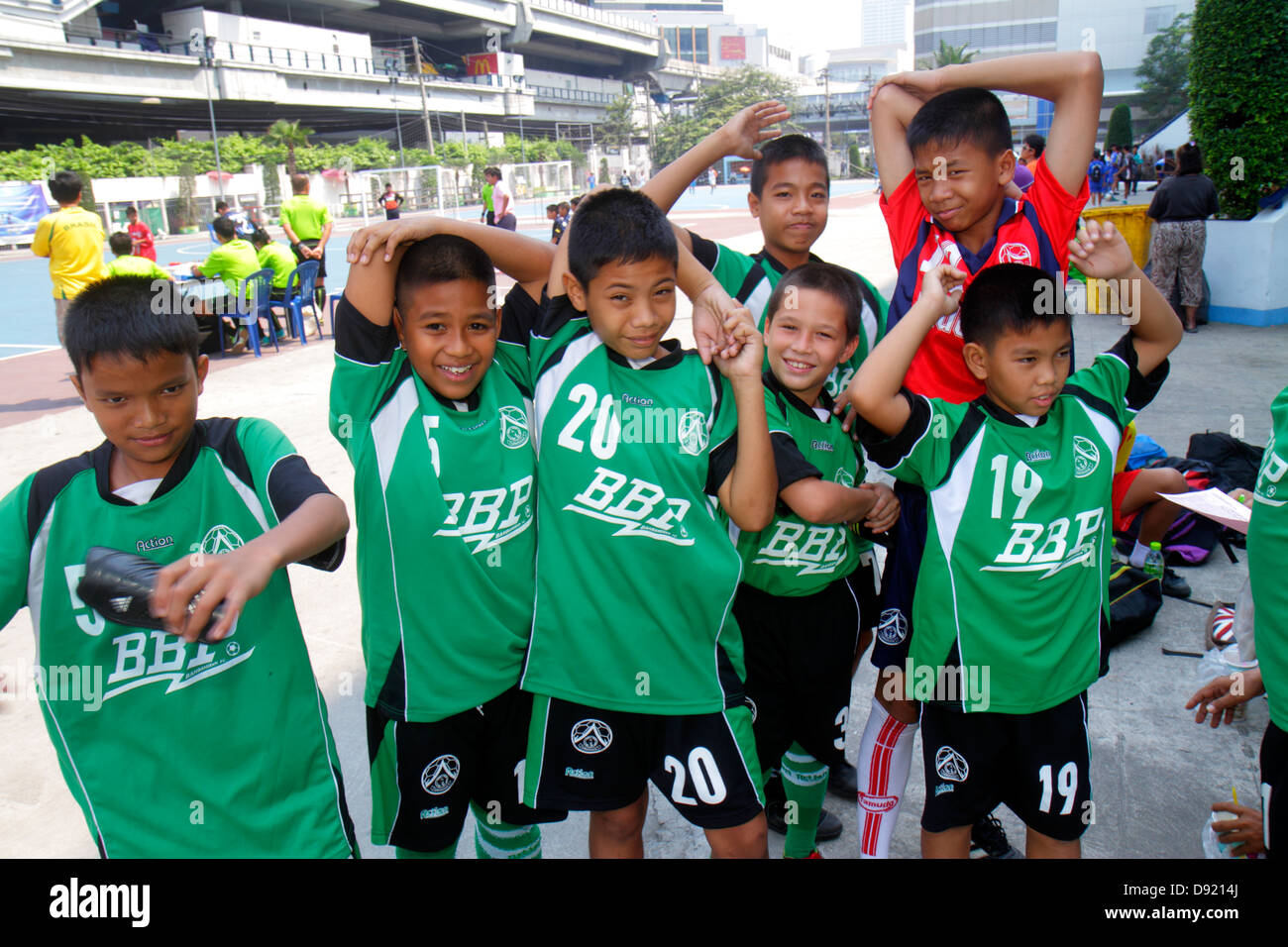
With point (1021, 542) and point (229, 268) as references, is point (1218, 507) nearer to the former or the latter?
point (1021, 542)

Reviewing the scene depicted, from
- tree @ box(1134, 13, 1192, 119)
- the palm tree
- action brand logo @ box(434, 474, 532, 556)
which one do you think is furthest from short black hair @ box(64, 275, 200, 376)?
tree @ box(1134, 13, 1192, 119)

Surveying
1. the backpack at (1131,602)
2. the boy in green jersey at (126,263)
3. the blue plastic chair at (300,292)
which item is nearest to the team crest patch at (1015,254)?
the backpack at (1131,602)

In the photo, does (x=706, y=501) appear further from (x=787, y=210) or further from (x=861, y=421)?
(x=787, y=210)

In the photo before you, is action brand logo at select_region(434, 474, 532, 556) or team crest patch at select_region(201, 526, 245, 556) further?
action brand logo at select_region(434, 474, 532, 556)

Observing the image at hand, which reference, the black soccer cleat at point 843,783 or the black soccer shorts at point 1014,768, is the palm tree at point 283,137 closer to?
the black soccer cleat at point 843,783

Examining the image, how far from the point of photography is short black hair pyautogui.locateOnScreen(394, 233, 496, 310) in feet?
6.56

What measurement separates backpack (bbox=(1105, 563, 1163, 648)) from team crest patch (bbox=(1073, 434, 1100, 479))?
1.72 m

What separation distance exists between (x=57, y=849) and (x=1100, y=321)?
34.0 feet

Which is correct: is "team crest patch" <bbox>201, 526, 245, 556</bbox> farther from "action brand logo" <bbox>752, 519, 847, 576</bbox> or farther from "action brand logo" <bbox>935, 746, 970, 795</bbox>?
"action brand logo" <bbox>935, 746, 970, 795</bbox>

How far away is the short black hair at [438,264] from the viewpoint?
2000mm

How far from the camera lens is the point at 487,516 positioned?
77.6 inches

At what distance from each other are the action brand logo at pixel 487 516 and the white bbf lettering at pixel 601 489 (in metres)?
0.15

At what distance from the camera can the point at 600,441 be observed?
1.99 metres
